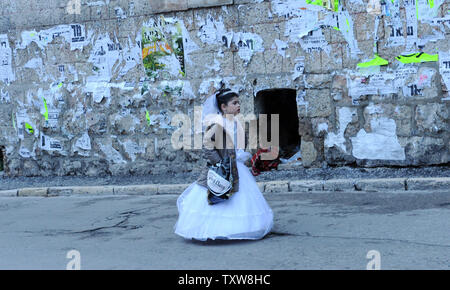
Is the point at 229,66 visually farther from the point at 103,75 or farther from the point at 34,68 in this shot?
the point at 34,68

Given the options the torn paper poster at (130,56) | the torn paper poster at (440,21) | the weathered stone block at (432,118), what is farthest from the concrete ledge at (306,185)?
the torn paper poster at (130,56)

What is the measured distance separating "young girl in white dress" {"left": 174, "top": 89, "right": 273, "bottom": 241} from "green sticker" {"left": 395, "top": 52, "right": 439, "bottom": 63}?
4515 mm

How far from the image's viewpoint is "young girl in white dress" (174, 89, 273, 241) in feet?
18.6

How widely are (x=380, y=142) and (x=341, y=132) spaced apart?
0.62 meters

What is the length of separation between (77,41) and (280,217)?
235 inches

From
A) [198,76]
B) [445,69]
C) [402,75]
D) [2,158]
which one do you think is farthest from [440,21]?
[2,158]

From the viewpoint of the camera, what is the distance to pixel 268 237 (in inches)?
231

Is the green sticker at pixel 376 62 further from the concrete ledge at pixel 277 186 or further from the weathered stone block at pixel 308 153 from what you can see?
the concrete ledge at pixel 277 186

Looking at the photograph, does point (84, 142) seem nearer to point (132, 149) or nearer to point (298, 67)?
point (132, 149)

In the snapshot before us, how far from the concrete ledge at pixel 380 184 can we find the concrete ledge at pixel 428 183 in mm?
103

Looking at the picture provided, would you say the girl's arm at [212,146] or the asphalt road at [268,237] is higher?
the girl's arm at [212,146]

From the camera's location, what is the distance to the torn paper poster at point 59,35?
440 inches

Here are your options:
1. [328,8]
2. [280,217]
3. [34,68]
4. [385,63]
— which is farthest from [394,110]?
[34,68]

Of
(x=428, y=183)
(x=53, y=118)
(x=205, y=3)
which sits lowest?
(x=428, y=183)
